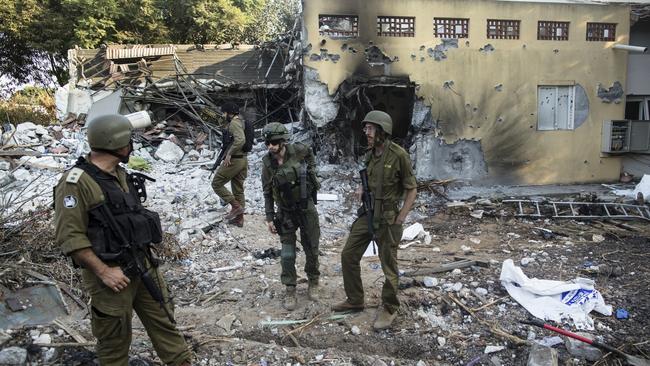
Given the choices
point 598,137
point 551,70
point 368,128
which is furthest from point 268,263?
point 598,137

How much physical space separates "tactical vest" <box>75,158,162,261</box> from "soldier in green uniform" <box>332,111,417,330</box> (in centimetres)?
176

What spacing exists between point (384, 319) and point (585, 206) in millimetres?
5666

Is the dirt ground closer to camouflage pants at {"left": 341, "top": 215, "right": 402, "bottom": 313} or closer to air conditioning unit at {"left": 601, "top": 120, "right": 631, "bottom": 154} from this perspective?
camouflage pants at {"left": 341, "top": 215, "right": 402, "bottom": 313}

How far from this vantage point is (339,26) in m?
8.59

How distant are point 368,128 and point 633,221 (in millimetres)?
5946

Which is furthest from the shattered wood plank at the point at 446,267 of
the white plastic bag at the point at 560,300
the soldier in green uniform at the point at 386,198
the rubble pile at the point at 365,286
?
the soldier in green uniform at the point at 386,198

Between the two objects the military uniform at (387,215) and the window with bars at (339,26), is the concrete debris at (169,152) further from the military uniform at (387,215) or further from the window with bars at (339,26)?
the military uniform at (387,215)

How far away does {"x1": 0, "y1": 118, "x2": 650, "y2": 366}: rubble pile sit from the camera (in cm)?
347

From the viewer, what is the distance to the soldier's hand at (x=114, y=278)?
7.86ft

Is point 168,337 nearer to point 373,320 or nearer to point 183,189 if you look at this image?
point 373,320

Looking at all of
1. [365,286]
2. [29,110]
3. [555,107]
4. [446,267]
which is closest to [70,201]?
[365,286]

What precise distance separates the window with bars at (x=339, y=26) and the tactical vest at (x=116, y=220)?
6.61 metres

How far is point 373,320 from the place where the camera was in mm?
3984

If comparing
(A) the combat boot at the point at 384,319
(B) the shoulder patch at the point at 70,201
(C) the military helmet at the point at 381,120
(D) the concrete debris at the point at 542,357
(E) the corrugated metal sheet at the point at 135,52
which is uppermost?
(E) the corrugated metal sheet at the point at 135,52
